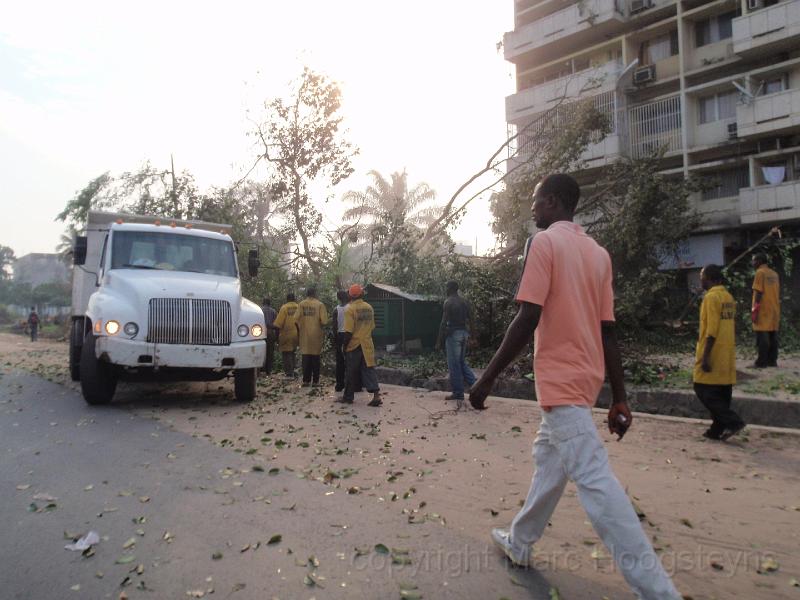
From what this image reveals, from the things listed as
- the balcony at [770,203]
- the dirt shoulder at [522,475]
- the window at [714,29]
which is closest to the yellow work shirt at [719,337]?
the dirt shoulder at [522,475]

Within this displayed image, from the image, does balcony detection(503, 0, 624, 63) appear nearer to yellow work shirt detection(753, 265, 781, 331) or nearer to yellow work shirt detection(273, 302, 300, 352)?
yellow work shirt detection(753, 265, 781, 331)

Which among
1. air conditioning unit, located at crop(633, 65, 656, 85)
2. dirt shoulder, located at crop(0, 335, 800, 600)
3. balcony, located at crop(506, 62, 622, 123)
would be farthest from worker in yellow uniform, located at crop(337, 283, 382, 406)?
air conditioning unit, located at crop(633, 65, 656, 85)

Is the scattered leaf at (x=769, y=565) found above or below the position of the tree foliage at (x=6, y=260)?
below

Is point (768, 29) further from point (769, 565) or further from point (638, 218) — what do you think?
point (769, 565)

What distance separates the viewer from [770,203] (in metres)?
19.2

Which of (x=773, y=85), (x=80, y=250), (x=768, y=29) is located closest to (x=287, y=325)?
(x=80, y=250)

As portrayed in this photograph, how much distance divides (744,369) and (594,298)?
27.7 feet

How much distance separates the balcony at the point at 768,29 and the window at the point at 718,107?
1.69m

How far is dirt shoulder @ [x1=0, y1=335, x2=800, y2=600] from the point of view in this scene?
3332 mm

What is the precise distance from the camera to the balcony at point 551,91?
23.1m

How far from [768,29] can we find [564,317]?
21552 millimetres

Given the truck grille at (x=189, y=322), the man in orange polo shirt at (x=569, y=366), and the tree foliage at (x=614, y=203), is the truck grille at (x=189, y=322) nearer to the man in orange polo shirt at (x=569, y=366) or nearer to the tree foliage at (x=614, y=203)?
the man in orange polo shirt at (x=569, y=366)

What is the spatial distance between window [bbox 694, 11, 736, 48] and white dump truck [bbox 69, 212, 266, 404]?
67.7ft

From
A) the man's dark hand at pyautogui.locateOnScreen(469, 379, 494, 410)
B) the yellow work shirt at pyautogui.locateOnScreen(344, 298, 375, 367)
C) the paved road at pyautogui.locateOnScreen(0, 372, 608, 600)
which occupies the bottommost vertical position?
the paved road at pyautogui.locateOnScreen(0, 372, 608, 600)
